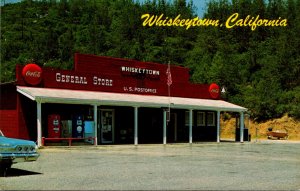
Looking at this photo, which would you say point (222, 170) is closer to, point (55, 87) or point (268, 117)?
point (55, 87)

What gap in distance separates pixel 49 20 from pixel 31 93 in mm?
75385

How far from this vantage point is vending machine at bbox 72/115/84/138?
85.4 feet

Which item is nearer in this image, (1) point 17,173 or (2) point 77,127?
(1) point 17,173

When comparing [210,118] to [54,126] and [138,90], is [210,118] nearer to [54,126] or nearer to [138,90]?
[138,90]

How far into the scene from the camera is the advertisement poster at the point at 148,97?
13.4 metres

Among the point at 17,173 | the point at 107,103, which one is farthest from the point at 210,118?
the point at 17,173

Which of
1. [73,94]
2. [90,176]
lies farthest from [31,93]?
[90,176]

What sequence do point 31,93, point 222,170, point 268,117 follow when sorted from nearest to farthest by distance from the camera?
1. point 222,170
2. point 31,93
3. point 268,117

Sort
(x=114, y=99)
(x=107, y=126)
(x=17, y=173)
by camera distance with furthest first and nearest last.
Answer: (x=107, y=126)
(x=114, y=99)
(x=17, y=173)

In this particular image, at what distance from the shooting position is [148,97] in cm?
3083

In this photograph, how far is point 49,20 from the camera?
95312mm

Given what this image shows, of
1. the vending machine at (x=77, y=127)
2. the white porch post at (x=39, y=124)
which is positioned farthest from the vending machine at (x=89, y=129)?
the white porch post at (x=39, y=124)

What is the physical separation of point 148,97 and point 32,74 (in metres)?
8.83

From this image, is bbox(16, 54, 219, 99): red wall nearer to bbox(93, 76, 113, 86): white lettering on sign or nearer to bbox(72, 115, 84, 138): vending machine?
bbox(93, 76, 113, 86): white lettering on sign
